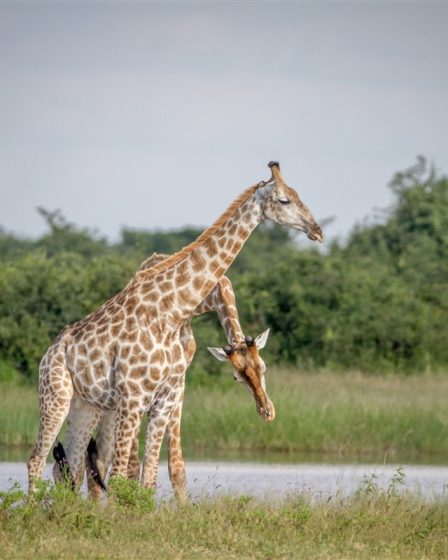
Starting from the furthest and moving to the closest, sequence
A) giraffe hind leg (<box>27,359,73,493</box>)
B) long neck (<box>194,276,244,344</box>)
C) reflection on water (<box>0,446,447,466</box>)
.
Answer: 1. reflection on water (<box>0,446,447,466</box>)
2. long neck (<box>194,276,244,344</box>)
3. giraffe hind leg (<box>27,359,73,493</box>)

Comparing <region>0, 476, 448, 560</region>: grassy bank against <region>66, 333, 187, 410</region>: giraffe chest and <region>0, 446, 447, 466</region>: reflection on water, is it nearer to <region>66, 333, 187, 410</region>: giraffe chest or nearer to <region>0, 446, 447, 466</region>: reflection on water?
<region>66, 333, 187, 410</region>: giraffe chest

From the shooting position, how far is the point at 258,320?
27234mm

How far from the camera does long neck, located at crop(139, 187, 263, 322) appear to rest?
11492 millimetres

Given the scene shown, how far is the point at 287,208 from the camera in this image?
37.0 feet

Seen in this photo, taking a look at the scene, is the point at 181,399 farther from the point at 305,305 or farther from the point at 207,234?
the point at 305,305

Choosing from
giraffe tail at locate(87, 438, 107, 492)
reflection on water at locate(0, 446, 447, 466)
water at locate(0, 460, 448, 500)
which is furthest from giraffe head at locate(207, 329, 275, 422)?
reflection on water at locate(0, 446, 447, 466)

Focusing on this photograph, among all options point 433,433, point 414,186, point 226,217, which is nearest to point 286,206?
point 226,217

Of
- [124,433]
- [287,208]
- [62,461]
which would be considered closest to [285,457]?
[62,461]

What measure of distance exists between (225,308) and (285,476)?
14.9 feet

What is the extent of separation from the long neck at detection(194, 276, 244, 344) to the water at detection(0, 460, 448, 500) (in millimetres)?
2350

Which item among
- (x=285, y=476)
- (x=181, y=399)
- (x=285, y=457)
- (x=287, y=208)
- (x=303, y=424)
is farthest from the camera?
(x=303, y=424)

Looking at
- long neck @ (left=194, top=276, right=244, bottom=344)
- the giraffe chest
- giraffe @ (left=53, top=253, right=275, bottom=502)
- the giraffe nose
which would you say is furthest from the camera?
long neck @ (left=194, top=276, right=244, bottom=344)

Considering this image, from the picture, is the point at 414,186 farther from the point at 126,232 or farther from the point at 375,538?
the point at 375,538

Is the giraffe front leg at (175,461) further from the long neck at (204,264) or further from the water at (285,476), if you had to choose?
the water at (285,476)
